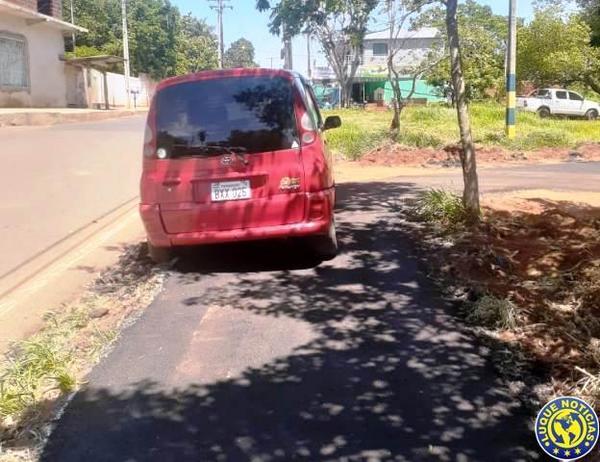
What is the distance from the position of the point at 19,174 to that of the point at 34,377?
8.79 m

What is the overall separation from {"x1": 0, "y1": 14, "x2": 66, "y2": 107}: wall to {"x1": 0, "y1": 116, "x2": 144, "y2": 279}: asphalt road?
10.1 meters

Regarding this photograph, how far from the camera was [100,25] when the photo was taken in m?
53.8

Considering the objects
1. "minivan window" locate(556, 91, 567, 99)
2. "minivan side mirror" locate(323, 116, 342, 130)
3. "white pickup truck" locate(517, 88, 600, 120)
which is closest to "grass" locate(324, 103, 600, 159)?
"minivan side mirror" locate(323, 116, 342, 130)

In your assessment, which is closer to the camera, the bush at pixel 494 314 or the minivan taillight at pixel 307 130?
the bush at pixel 494 314

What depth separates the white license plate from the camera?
218 inches

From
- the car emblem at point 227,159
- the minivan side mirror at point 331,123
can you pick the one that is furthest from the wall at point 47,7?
the car emblem at point 227,159

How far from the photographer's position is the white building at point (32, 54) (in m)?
27.2

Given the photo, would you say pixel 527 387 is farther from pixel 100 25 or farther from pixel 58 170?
pixel 100 25

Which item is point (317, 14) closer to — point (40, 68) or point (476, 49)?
point (476, 49)

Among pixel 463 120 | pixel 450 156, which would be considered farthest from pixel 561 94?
pixel 463 120

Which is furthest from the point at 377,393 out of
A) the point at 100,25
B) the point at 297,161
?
the point at 100,25

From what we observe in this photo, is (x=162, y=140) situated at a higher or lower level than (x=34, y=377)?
higher

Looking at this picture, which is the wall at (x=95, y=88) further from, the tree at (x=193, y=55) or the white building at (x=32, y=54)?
the tree at (x=193, y=55)

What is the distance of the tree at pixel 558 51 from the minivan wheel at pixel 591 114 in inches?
71.0
